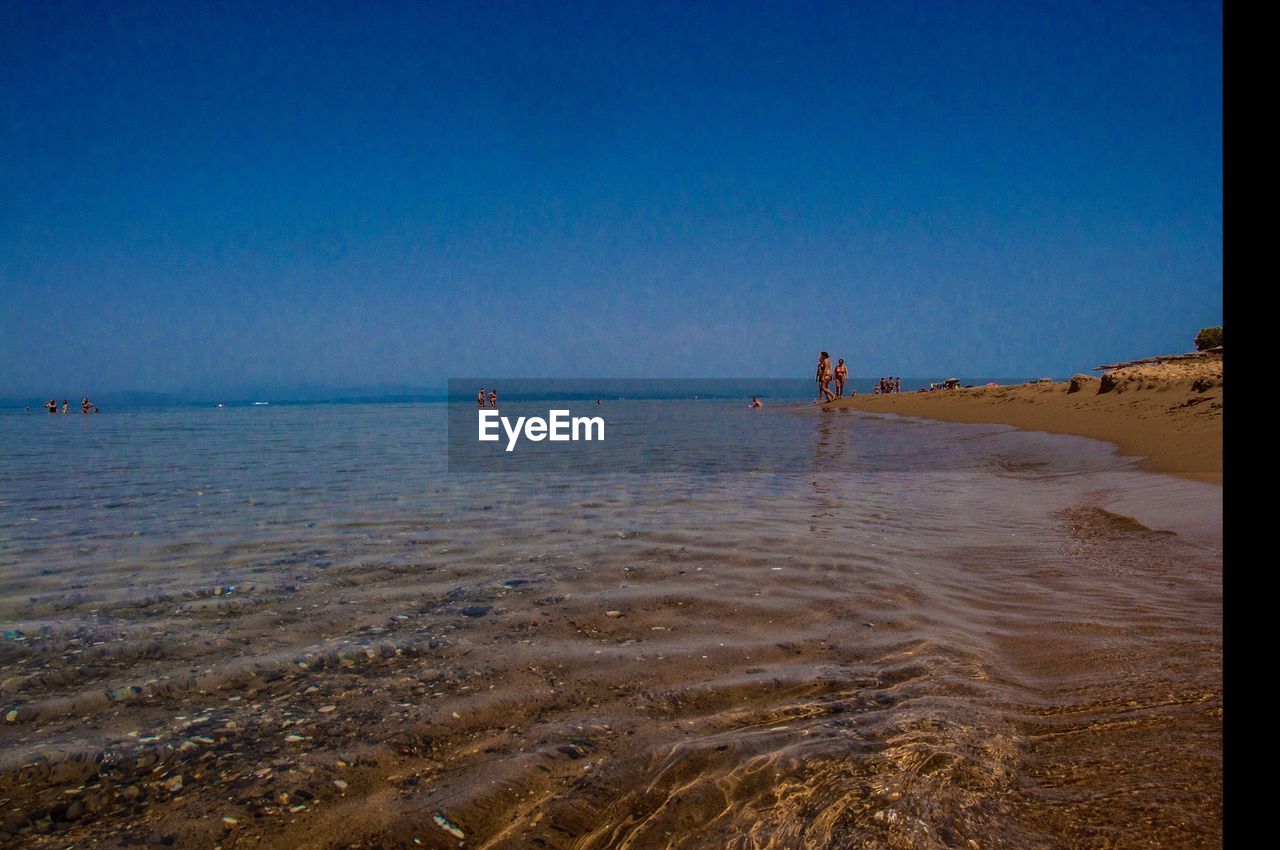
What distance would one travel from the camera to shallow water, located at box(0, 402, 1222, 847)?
7.77 ft

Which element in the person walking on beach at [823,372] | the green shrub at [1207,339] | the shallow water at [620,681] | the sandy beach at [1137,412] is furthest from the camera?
the person walking on beach at [823,372]

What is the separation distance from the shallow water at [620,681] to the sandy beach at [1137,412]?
5.13 metres

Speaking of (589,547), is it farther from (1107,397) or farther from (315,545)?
(1107,397)

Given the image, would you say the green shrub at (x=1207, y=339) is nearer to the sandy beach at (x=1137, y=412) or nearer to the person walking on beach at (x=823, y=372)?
the sandy beach at (x=1137, y=412)

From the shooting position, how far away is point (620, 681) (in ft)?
11.2

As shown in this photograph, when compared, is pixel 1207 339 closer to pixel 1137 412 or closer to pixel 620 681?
pixel 1137 412

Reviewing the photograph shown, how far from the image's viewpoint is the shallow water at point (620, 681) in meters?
2.37

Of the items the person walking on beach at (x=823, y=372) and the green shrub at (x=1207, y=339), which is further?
the person walking on beach at (x=823, y=372)

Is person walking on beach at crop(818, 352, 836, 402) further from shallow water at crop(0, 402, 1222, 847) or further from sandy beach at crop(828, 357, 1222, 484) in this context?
shallow water at crop(0, 402, 1222, 847)

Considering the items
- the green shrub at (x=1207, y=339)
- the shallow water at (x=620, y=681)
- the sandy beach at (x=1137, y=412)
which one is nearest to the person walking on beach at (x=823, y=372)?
the sandy beach at (x=1137, y=412)

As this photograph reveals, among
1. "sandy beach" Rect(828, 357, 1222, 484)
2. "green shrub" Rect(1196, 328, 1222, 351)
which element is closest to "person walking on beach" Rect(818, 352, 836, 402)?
"sandy beach" Rect(828, 357, 1222, 484)

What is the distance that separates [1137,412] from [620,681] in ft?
62.4

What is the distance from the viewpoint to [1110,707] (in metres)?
2.94
